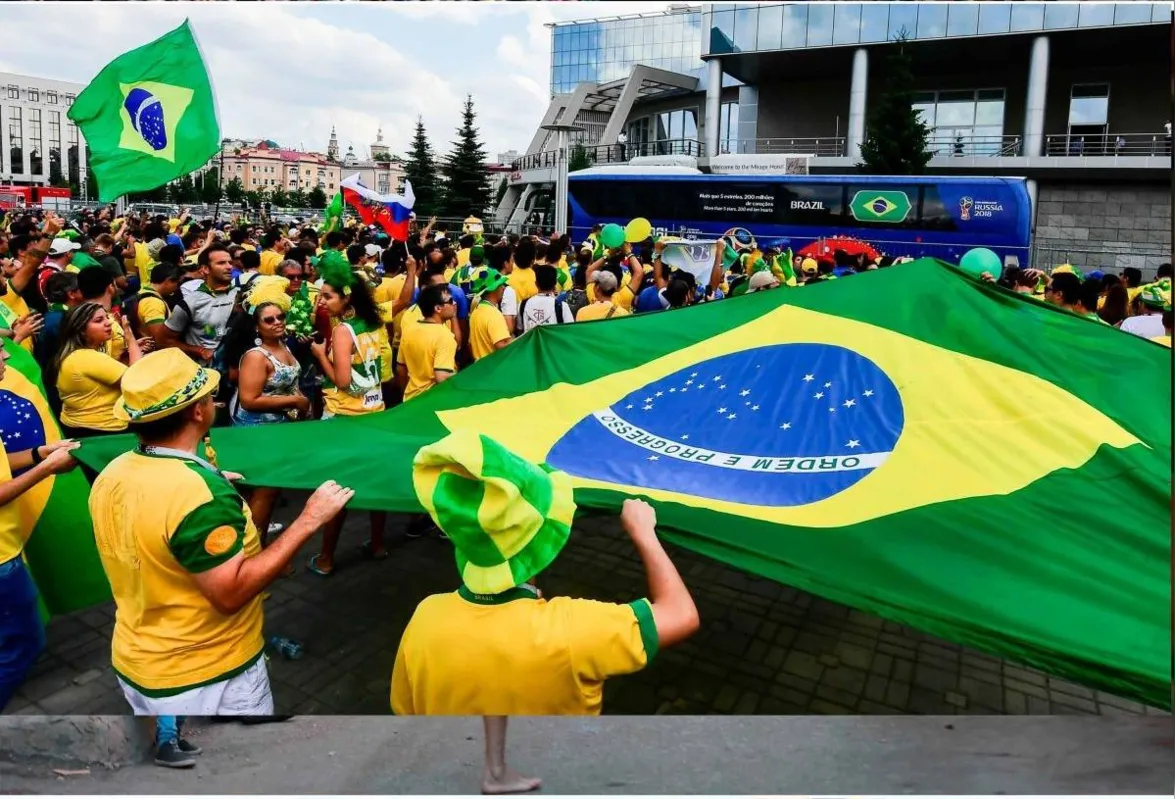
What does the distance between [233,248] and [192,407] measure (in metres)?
8.07

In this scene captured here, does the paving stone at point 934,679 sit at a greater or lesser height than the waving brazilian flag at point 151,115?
lesser

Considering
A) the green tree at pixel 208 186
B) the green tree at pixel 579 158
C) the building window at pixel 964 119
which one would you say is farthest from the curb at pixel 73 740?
the green tree at pixel 579 158

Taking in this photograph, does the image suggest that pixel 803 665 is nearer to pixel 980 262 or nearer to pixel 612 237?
pixel 980 262

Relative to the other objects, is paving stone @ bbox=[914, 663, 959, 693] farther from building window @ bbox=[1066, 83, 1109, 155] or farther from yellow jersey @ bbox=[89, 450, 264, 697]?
building window @ bbox=[1066, 83, 1109, 155]

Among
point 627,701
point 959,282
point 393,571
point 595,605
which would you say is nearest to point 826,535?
point 595,605

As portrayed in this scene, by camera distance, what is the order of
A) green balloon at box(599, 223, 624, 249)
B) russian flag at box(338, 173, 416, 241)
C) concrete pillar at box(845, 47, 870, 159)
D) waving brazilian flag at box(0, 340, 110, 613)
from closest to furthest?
waving brazilian flag at box(0, 340, 110, 613) → green balloon at box(599, 223, 624, 249) → russian flag at box(338, 173, 416, 241) → concrete pillar at box(845, 47, 870, 159)

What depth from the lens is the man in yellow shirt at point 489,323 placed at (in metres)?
6.44

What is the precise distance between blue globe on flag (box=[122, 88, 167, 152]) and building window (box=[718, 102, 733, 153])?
1362 inches

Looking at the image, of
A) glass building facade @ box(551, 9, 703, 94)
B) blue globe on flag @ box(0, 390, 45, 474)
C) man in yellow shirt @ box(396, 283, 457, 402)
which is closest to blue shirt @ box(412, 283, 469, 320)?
man in yellow shirt @ box(396, 283, 457, 402)

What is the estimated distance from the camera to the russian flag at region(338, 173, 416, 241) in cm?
1301

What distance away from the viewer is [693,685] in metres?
4.40

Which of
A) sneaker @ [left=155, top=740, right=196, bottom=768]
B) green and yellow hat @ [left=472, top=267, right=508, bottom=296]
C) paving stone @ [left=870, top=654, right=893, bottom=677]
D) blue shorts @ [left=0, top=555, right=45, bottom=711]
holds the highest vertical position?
green and yellow hat @ [left=472, top=267, right=508, bottom=296]

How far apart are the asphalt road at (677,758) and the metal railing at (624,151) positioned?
35.7 m

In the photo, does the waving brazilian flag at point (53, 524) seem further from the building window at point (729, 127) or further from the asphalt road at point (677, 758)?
the building window at point (729, 127)
